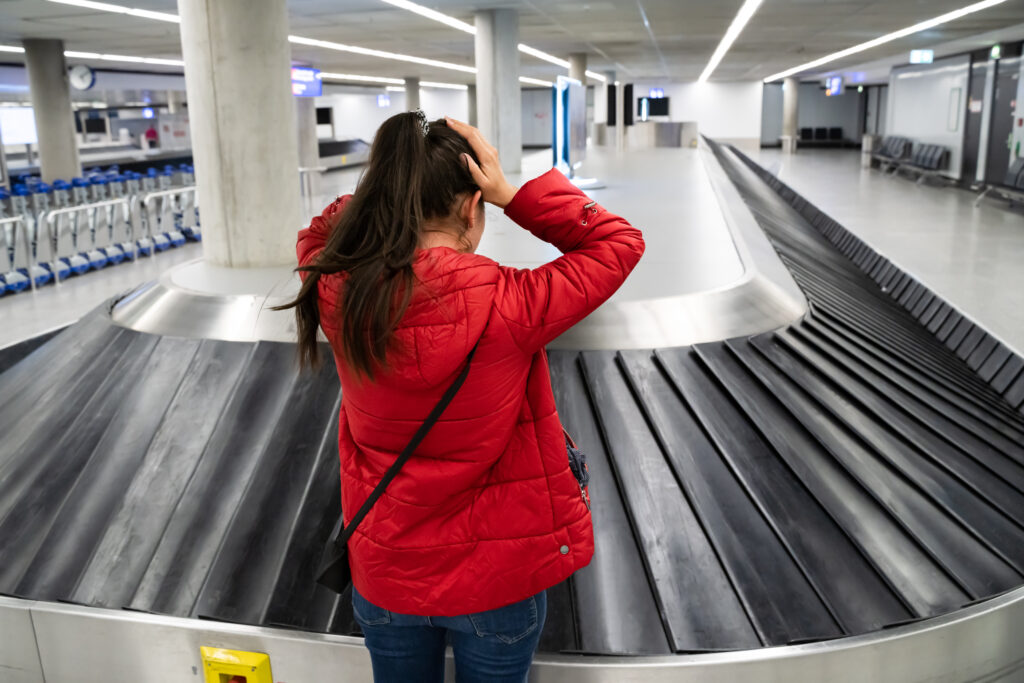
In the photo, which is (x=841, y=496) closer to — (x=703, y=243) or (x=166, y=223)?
(x=703, y=243)

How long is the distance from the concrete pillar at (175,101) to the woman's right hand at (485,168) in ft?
112

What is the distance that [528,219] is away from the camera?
6.24 ft

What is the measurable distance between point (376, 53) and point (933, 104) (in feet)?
57.7

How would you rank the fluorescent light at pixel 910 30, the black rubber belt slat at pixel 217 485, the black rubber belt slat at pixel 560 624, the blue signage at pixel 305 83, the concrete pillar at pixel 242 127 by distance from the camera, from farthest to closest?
1. the blue signage at pixel 305 83
2. the fluorescent light at pixel 910 30
3. the concrete pillar at pixel 242 127
4. the black rubber belt slat at pixel 217 485
5. the black rubber belt slat at pixel 560 624

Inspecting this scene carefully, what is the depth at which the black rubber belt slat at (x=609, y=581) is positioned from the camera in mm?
2879

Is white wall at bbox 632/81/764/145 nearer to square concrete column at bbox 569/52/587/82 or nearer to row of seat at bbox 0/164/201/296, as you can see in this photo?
square concrete column at bbox 569/52/587/82

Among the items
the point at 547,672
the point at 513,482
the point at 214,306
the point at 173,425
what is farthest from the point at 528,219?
the point at 214,306

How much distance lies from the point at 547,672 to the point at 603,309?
181cm

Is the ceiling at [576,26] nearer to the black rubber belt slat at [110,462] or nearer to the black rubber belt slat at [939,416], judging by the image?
the black rubber belt slat at [110,462]

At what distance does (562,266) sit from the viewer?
Result: 1812 millimetres

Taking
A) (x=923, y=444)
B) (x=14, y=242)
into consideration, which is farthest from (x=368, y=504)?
(x=14, y=242)

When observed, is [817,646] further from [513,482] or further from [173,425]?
[173,425]

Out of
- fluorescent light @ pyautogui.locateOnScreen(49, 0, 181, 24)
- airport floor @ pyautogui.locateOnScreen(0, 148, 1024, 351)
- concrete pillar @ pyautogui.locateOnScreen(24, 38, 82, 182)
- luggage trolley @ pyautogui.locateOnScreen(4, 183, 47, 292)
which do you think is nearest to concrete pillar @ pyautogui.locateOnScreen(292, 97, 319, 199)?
airport floor @ pyautogui.locateOnScreen(0, 148, 1024, 351)

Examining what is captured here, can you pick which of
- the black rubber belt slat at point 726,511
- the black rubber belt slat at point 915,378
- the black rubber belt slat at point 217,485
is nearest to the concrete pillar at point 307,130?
the black rubber belt slat at point 915,378
